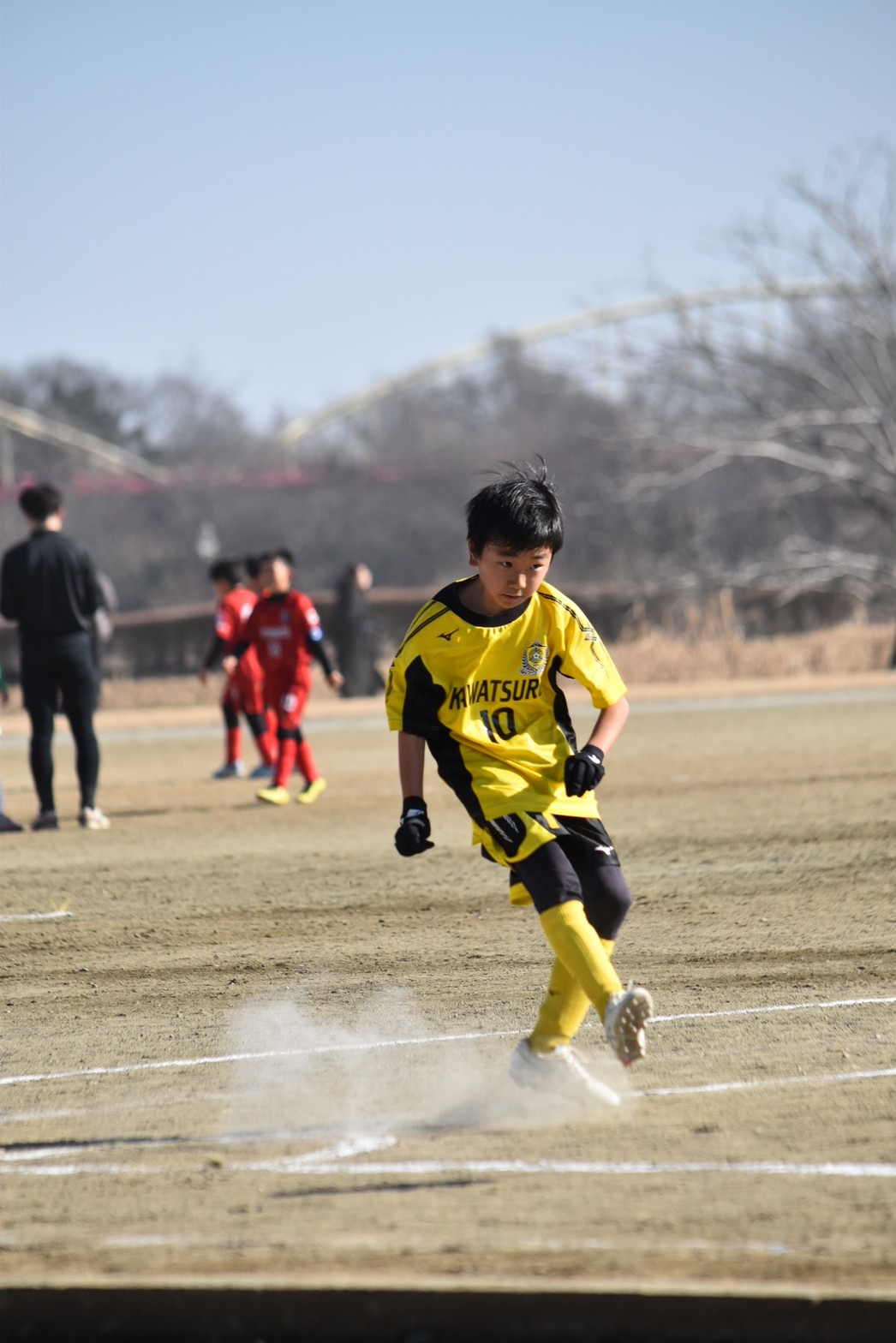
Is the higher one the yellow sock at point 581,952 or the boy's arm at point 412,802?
the boy's arm at point 412,802

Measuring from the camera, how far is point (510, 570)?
4.32 meters

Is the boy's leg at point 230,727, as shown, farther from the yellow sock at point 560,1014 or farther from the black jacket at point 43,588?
the yellow sock at point 560,1014

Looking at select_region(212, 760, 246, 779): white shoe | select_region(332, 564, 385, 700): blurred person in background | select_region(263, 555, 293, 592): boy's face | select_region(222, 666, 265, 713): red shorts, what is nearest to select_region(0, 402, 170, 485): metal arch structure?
select_region(332, 564, 385, 700): blurred person in background

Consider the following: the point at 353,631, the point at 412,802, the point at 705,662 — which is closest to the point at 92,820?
the point at 412,802

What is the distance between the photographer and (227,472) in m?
58.4

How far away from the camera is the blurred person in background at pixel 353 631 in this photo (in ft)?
71.5

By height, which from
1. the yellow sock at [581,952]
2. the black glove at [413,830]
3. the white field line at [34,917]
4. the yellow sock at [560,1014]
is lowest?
the white field line at [34,917]

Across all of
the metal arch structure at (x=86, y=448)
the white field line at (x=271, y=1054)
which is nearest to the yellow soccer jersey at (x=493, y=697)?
the white field line at (x=271, y=1054)

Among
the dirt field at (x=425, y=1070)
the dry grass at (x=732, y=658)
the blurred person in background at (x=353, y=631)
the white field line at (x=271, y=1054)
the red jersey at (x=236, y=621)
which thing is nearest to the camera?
the dirt field at (x=425, y=1070)

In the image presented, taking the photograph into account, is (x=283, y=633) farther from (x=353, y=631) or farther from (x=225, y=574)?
(x=353, y=631)

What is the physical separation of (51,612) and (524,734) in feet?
19.2

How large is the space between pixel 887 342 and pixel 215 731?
15.0m

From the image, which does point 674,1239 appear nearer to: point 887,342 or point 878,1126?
point 878,1126

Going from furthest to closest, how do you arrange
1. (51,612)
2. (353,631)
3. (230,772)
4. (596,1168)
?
(353,631) < (230,772) < (51,612) < (596,1168)
